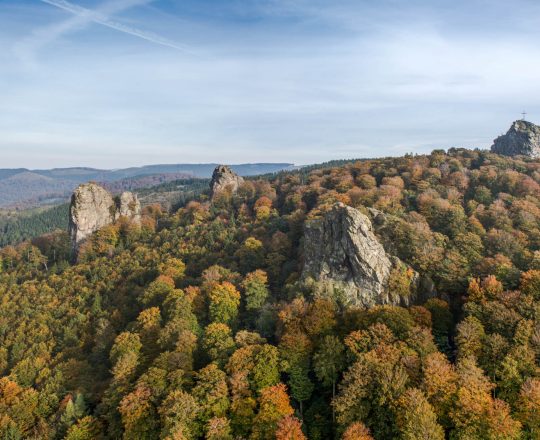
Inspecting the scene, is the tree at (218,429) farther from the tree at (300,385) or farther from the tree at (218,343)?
the tree at (218,343)

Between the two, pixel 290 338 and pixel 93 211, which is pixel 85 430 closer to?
pixel 290 338

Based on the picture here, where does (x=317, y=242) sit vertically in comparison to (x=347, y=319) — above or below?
above

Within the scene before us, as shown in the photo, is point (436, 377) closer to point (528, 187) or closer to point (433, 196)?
point (433, 196)

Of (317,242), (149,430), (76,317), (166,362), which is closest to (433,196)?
(317,242)

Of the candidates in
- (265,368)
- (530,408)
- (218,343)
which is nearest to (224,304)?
(218,343)

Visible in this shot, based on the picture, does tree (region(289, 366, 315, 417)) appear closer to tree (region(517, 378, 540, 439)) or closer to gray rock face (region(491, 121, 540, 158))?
tree (region(517, 378, 540, 439))
